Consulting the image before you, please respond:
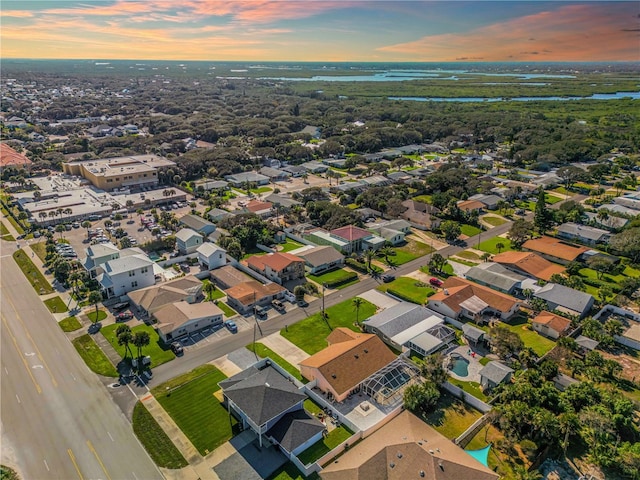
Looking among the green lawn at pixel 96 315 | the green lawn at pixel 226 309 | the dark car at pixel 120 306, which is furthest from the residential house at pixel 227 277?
the green lawn at pixel 96 315

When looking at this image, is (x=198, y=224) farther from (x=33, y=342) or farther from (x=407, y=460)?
(x=407, y=460)

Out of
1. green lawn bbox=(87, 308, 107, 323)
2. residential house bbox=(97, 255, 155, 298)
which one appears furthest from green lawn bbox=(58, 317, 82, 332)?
residential house bbox=(97, 255, 155, 298)

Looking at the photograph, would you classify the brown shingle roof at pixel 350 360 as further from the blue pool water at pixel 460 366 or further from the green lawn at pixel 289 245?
the green lawn at pixel 289 245

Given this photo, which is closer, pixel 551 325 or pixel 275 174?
pixel 551 325

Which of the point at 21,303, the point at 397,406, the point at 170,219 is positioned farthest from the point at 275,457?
the point at 170,219

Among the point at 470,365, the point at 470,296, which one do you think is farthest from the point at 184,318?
the point at 470,296
